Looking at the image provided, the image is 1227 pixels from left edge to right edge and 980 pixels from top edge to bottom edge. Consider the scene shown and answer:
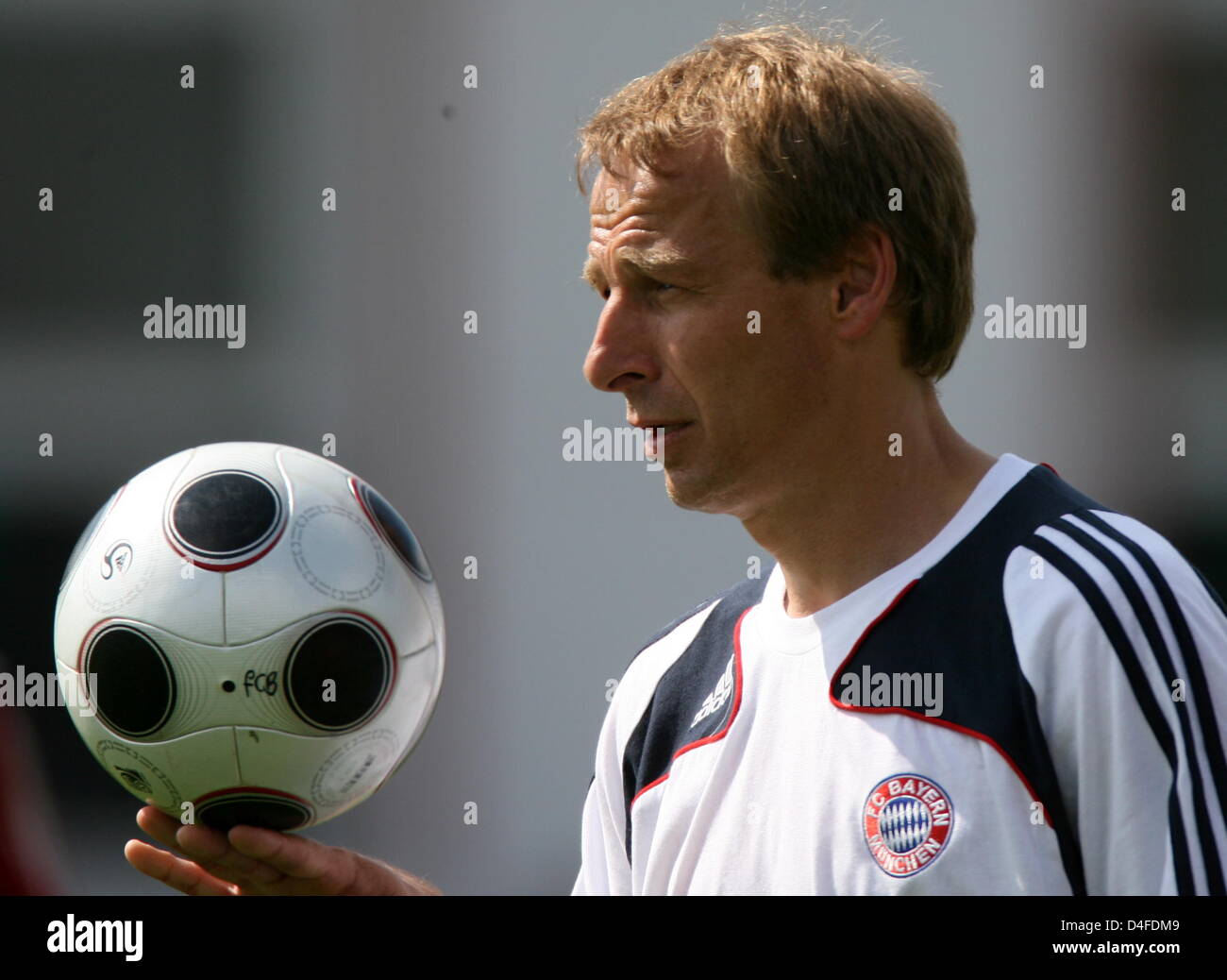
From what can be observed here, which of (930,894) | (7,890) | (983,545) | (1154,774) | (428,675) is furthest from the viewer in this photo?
(7,890)

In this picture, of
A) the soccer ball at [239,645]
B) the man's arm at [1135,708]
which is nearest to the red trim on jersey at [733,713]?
the soccer ball at [239,645]

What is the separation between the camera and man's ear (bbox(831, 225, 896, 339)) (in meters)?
3.24

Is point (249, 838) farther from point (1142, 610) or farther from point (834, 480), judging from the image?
point (1142, 610)

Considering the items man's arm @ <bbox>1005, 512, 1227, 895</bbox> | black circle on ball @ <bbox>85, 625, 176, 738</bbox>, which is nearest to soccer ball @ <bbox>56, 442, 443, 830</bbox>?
black circle on ball @ <bbox>85, 625, 176, 738</bbox>

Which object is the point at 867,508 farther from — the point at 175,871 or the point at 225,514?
the point at 175,871

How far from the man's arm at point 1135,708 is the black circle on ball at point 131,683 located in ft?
5.11

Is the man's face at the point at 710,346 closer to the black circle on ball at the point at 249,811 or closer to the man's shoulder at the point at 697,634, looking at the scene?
the man's shoulder at the point at 697,634

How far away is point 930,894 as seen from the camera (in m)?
2.59

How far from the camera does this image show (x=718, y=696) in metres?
3.19

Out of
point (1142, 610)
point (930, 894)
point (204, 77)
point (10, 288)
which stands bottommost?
point (930, 894)

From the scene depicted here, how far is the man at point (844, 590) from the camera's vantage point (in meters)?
2.49

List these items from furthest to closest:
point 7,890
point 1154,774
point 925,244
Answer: point 7,890
point 925,244
point 1154,774

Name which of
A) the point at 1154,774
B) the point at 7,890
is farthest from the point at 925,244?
the point at 7,890

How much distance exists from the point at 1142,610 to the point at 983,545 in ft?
1.24
